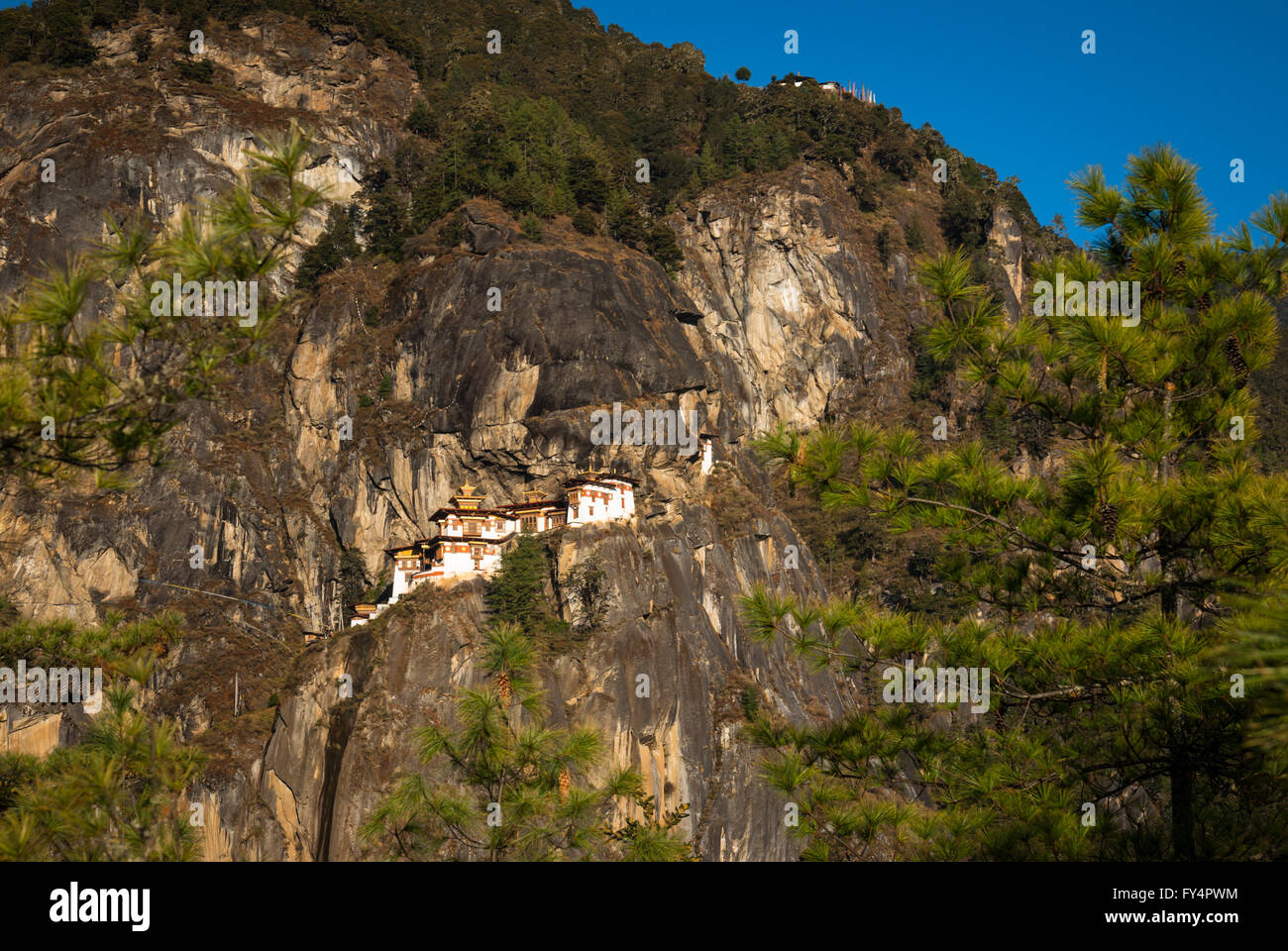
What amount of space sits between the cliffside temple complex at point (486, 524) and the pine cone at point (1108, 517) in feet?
116

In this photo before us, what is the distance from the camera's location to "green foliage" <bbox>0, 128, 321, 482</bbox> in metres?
5.67

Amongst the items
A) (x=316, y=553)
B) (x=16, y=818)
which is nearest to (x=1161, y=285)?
(x=16, y=818)

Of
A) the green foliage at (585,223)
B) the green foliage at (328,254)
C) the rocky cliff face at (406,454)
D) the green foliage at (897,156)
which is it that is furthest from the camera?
the green foliage at (897,156)

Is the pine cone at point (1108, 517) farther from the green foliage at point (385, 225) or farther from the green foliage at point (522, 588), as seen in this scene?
the green foliage at point (385, 225)

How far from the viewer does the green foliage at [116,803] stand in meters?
5.73

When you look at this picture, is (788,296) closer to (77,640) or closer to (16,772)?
(77,640)

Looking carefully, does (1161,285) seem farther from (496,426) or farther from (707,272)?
(707,272)

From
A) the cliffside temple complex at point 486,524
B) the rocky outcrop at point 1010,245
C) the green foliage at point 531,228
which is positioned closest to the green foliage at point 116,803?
the cliffside temple complex at point 486,524

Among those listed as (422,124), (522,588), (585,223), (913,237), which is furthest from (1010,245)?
(522,588)

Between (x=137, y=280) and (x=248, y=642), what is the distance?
145 feet

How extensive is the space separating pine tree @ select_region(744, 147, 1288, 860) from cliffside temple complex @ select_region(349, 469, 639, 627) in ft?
112

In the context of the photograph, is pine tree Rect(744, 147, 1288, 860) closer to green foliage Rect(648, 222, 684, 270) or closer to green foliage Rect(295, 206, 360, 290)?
green foliage Rect(295, 206, 360, 290)

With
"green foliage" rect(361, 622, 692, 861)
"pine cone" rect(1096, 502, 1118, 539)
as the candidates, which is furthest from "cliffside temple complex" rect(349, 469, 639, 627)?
"pine cone" rect(1096, 502, 1118, 539)

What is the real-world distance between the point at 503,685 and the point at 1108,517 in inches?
166
